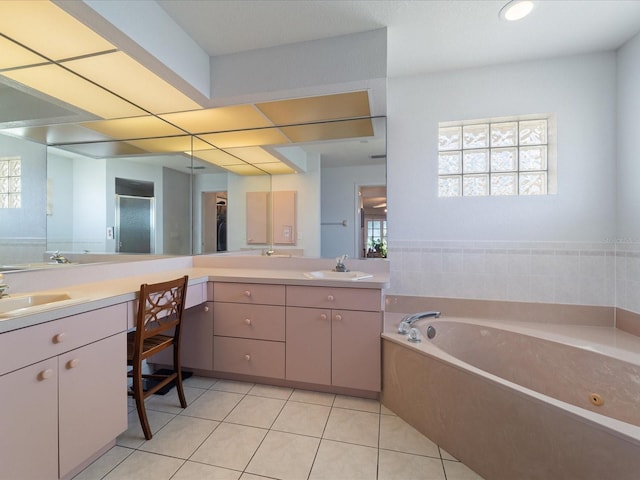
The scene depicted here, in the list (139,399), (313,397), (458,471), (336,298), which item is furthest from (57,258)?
(458,471)

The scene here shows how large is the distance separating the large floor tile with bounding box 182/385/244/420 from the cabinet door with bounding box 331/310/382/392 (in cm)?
70

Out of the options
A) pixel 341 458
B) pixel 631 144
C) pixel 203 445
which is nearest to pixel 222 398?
pixel 203 445

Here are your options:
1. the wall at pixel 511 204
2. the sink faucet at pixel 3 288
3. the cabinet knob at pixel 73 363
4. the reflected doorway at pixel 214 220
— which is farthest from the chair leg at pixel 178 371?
the wall at pixel 511 204

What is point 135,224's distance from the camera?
2312mm

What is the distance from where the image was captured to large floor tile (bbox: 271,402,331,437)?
1.64 m

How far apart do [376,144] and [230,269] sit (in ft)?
5.51

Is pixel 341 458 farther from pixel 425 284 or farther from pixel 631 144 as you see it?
pixel 631 144

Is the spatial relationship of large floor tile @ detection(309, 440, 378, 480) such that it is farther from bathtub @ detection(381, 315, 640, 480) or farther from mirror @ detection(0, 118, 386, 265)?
mirror @ detection(0, 118, 386, 265)

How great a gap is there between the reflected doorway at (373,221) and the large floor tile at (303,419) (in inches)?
47.1

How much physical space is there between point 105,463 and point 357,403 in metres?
1.40

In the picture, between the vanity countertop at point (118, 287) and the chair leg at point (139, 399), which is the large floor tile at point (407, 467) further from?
the chair leg at point (139, 399)

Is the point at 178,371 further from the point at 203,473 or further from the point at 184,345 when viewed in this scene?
the point at 203,473

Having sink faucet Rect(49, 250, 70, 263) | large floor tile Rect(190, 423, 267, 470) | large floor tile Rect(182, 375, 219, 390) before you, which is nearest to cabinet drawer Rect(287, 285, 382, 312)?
large floor tile Rect(190, 423, 267, 470)

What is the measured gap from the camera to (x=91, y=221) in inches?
78.0
